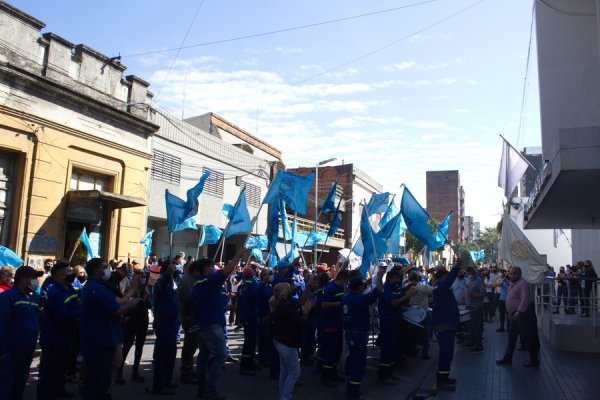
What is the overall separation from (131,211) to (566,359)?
13.9m

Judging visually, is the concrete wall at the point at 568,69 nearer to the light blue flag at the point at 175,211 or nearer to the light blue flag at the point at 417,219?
the light blue flag at the point at 417,219

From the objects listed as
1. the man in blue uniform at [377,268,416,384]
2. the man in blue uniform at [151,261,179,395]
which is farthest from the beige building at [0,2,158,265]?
the man in blue uniform at [377,268,416,384]

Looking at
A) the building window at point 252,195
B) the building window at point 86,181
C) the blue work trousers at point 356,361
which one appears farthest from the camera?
the building window at point 252,195

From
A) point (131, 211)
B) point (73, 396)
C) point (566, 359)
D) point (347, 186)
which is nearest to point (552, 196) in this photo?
point (566, 359)

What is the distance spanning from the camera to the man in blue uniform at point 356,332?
739 centimetres

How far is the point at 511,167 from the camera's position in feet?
46.0

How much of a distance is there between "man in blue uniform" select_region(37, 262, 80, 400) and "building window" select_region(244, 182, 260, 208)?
21246 millimetres

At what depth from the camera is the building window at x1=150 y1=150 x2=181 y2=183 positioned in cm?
2042

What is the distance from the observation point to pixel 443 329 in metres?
8.12

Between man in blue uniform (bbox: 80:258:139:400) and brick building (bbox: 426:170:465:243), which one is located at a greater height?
brick building (bbox: 426:170:465:243)

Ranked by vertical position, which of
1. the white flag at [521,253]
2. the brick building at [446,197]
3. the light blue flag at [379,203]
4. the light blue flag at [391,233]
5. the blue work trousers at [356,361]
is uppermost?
the brick building at [446,197]

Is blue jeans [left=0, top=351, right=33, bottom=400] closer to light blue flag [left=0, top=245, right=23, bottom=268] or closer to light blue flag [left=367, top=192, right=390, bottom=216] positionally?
light blue flag [left=0, top=245, right=23, bottom=268]

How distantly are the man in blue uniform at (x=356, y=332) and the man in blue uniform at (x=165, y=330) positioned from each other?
261 cm

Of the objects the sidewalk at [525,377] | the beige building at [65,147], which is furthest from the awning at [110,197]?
the sidewalk at [525,377]
